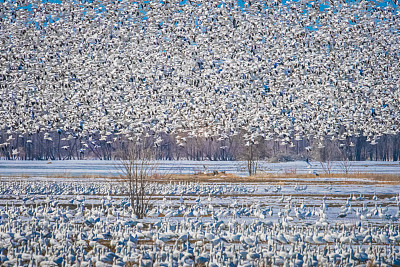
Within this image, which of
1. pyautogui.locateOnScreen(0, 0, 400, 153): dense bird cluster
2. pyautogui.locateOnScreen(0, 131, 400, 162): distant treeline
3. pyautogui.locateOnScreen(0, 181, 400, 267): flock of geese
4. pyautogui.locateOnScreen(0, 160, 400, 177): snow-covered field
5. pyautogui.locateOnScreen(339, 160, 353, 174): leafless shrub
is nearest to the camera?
pyautogui.locateOnScreen(0, 181, 400, 267): flock of geese

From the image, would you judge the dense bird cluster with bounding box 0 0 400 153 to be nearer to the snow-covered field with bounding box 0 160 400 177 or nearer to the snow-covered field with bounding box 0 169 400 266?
the snow-covered field with bounding box 0 160 400 177

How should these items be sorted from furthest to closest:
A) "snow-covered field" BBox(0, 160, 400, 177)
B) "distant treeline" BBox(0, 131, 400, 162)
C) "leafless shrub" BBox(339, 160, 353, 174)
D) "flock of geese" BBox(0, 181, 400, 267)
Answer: "distant treeline" BBox(0, 131, 400, 162)
"snow-covered field" BBox(0, 160, 400, 177)
"leafless shrub" BBox(339, 160, 353, 174)
"flock of geese" BBox(0, 181, 400, 267)

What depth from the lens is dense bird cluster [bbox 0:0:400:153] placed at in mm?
71125

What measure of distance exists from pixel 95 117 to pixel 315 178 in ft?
135

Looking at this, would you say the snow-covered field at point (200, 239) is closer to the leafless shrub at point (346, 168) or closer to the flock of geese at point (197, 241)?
the flock of geese at point (197, 241)

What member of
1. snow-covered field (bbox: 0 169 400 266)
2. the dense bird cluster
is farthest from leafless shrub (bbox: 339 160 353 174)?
snow-covered field (bbox: 0 169 400 266)

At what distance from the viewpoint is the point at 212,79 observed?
96.1 m

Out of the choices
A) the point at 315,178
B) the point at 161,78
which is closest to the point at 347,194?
the point at 315,178

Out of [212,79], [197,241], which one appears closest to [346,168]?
[197,241]

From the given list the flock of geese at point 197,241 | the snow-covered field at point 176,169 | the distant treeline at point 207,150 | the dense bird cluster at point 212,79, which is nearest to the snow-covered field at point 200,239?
the flock of geese at point 197,241

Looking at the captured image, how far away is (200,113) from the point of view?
71.2 metres

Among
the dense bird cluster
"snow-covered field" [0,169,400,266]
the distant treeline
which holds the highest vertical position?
the dense bird cluster

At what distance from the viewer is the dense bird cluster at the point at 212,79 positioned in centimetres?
7112

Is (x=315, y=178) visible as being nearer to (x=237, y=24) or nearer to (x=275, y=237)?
(x=275, y=237)
